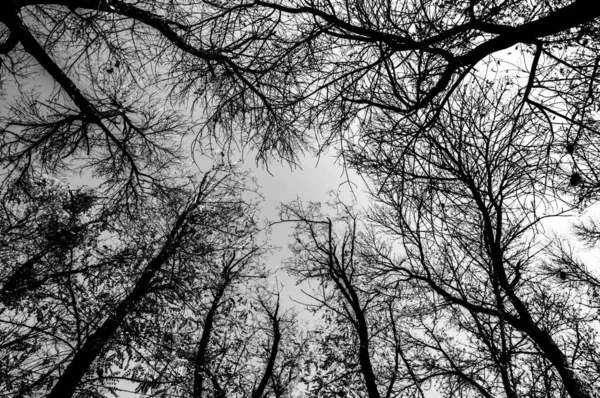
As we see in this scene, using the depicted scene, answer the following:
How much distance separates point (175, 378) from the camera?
5.03m

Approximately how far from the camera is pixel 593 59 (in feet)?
10.2

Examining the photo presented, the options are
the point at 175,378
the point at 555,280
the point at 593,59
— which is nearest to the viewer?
the point at 593,59

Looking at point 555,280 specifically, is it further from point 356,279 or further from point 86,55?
point 86,55

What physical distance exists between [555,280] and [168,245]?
10.9 meters

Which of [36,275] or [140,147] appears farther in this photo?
[140,147]

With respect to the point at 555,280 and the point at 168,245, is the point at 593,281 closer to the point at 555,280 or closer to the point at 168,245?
the point at 555,280

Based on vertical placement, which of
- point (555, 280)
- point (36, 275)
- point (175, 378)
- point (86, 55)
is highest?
point (555, 280)

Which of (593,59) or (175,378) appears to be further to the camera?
(175,378)

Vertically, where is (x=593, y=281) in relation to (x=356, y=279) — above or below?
above

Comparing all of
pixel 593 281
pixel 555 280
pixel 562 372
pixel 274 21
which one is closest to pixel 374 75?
pixel 274 21

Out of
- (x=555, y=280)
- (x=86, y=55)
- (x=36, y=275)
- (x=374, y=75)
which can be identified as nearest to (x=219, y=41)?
(x=374, y=75)

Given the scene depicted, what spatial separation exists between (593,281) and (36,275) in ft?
46.1

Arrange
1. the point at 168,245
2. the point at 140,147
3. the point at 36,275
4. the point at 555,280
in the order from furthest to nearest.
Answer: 1. the point at 555,280
2. the point at 168,245
3. the point at 140,147
4. the point at 36,275

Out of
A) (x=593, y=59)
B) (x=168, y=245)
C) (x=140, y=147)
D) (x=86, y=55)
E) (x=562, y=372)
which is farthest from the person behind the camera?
(x=168, y=245)
